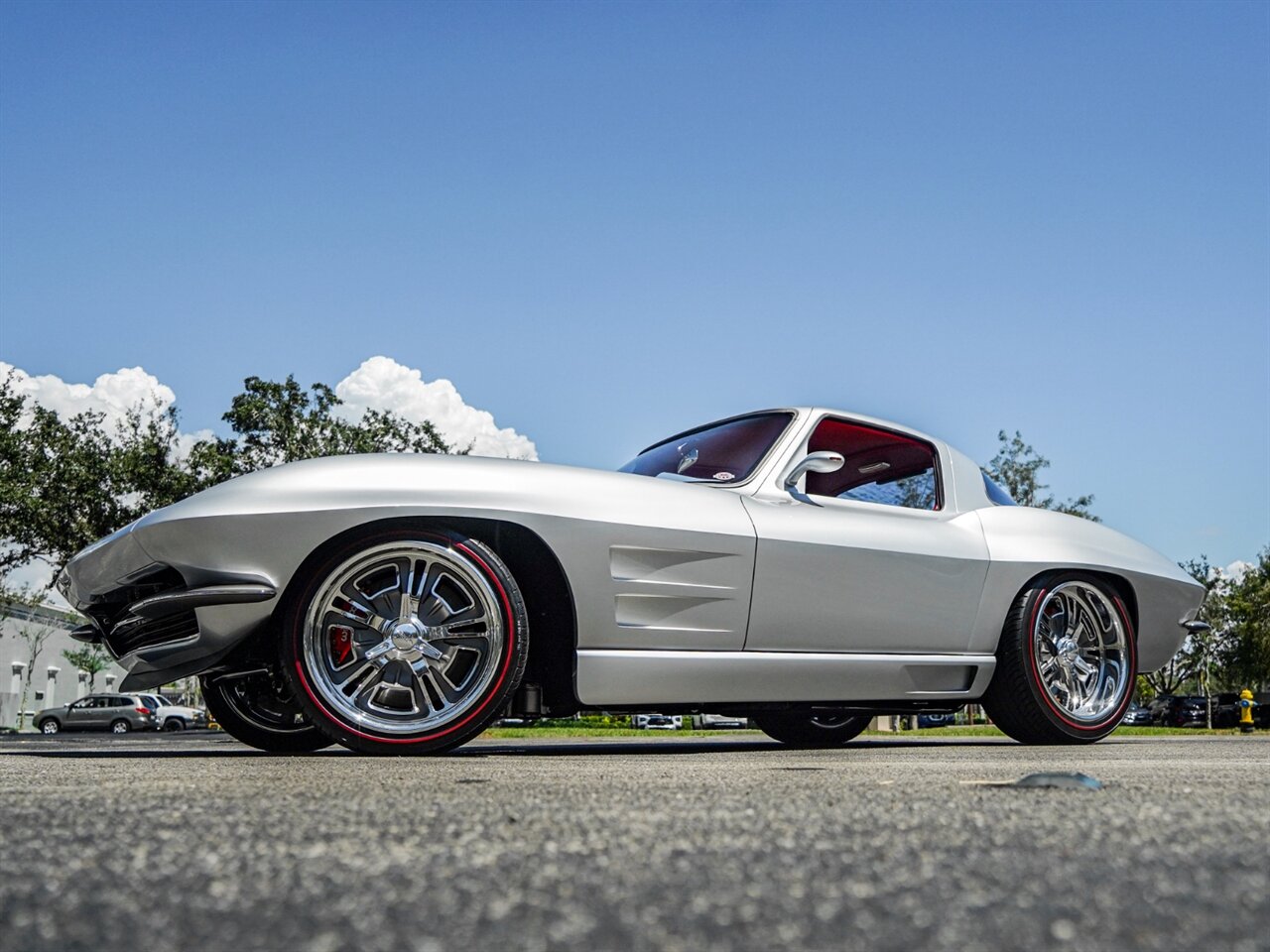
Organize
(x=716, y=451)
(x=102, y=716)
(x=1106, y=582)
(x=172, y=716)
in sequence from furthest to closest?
(x=172, y=716) < (x=102, y=716) < (x=1106, y=582) < (x=716, y=451)

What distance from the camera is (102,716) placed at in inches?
1415

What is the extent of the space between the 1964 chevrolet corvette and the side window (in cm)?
2

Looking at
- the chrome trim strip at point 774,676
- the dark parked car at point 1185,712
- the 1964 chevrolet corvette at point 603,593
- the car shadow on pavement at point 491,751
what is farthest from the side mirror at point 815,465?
the dark parked car at point 1185,712

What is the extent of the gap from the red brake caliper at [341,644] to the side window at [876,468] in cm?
235

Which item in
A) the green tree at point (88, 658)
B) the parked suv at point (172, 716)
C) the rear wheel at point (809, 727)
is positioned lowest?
the parked suv at point (172, 716)

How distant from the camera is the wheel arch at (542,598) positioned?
13.0 ft

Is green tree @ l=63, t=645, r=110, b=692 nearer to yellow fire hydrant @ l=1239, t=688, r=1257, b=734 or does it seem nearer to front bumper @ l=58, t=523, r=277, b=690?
yellow fire hydrant @ l=1239, t=688, r=1257, b=734

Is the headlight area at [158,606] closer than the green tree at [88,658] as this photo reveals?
Yes

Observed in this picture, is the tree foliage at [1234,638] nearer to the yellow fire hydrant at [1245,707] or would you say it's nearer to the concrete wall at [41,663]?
the yellow fire hydrant at [1245,707]

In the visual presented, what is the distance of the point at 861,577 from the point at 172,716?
38.6m

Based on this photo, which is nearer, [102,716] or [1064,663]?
[1064,663]

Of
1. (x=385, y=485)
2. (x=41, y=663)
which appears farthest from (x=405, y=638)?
(x=41, y=663)

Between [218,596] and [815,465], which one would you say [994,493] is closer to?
[815,465]

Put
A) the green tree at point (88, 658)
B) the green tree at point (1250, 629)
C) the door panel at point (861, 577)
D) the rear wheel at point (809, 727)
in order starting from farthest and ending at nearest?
the green tree at point (88, 658)
the green tree at point (1250, 629)
the rear wheel at point (809, 727)
the door panel at point (861, 577)
